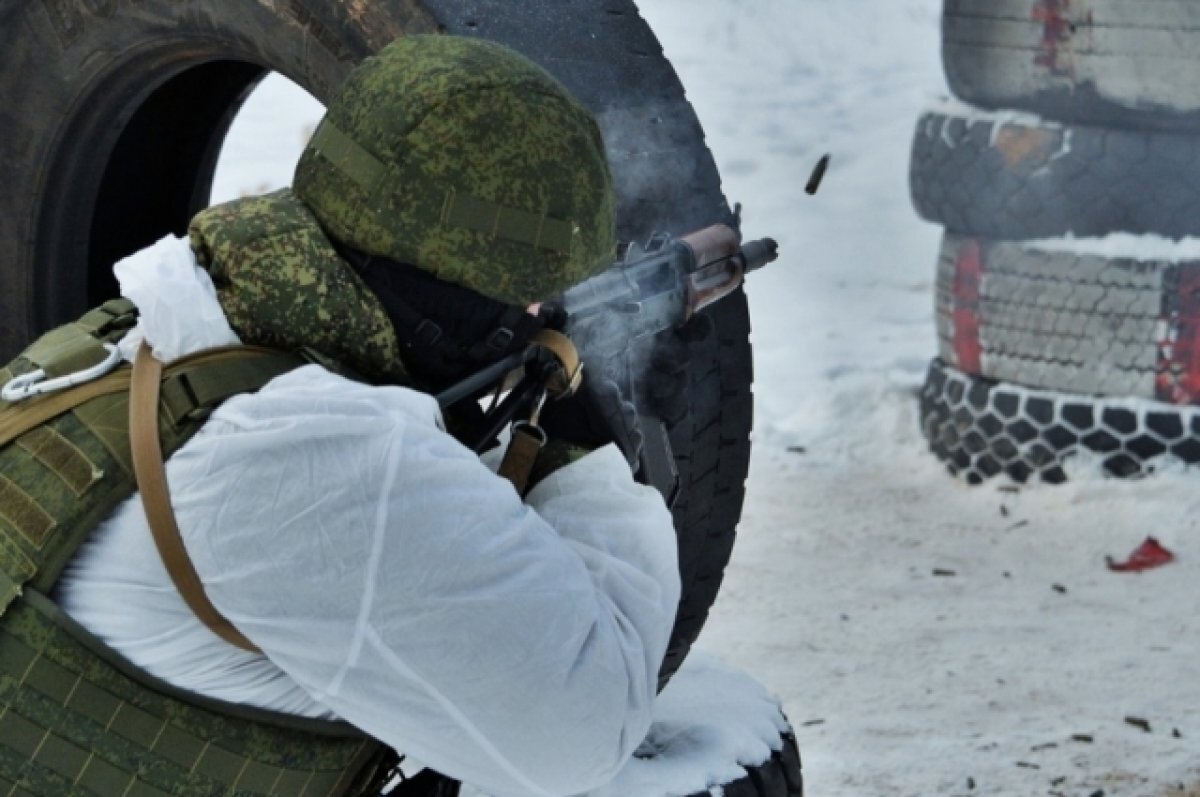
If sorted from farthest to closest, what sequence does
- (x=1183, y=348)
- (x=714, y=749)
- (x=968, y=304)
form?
(x=968, y=304) < (x=1183, y=348) < (x=714, y=749)

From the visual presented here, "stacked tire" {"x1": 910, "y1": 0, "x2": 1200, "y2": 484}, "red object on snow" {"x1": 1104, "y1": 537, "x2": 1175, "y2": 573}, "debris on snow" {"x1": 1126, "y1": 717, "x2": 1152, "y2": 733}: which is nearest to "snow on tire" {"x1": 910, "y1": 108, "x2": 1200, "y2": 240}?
"stacked tire" {"x1": 910, "y1": 0, "x2": 1200, "y2": 484}

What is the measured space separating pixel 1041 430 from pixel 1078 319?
29 centimetres

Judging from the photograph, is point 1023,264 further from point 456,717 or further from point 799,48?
point 799,48

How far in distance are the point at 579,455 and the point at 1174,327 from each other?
9.24 ft

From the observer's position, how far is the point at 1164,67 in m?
4.34

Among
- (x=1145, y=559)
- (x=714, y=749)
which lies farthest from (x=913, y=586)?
(x=714, y=749)

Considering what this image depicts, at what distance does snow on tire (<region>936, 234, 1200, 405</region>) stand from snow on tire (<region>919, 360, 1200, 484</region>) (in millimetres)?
39

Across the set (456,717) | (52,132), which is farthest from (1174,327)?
(456,717)

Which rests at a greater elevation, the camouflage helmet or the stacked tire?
the camouflage helmet

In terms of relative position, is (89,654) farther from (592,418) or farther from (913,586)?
(913,586)

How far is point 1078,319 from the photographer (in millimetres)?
4504

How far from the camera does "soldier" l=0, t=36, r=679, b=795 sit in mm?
1637

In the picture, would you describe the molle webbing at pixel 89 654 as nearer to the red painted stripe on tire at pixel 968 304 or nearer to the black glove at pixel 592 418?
the black glove at pixel 592 418

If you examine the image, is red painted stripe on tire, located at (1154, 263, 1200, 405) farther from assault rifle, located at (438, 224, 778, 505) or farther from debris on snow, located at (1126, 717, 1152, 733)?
assault rifle, located at (438, 224, 778, 505)
